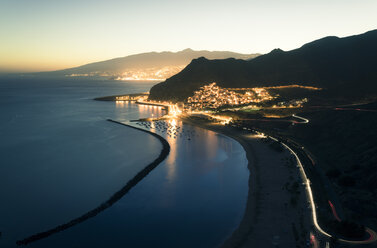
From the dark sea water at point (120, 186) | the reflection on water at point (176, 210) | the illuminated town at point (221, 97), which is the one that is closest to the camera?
the reflection on water at point (176, 210)

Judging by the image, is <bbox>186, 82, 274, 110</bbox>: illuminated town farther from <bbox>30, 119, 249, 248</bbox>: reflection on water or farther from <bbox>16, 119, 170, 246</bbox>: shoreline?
<bbox>30, 119, 249, 248</bbox>: reflection on water

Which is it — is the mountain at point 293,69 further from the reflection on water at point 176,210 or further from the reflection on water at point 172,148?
the reflection on water at point 176,210

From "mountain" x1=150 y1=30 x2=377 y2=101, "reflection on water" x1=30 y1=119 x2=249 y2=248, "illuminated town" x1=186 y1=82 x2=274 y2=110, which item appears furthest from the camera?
"mountain" x1=150 y1=30 x2=377 y2=101

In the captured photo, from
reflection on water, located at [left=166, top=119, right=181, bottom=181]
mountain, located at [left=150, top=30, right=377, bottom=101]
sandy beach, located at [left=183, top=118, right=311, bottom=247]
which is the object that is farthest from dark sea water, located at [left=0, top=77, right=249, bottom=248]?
mountain, located at [left=150, top=30, right=377, bottom=101]

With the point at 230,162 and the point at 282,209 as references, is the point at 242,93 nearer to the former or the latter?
the point at 230,162

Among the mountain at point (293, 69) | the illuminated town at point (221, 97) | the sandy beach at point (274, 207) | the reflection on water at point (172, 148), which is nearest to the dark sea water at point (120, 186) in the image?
the reflection on water at point (172, 148)

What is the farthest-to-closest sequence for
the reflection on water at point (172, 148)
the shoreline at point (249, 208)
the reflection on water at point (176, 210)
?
the reflection on water at point (172, 148), the reflection on water at point (176, 210), the shoreline at point (249, 208)

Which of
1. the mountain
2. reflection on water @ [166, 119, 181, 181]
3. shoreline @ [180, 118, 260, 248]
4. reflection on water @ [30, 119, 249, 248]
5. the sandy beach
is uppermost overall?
the mountain

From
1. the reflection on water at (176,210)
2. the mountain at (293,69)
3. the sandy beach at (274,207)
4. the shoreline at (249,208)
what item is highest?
the mountain at (293,69)
